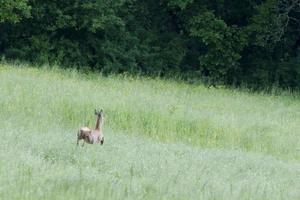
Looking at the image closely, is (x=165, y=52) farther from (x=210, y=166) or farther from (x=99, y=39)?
(x=210, y=166)

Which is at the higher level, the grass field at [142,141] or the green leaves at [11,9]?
the green leaves at [11,9]

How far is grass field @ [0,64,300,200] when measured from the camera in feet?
26.5

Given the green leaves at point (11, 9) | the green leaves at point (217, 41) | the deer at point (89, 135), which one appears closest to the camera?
the deer at point (89, 135)

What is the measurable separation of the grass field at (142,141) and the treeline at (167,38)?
646 centimetres

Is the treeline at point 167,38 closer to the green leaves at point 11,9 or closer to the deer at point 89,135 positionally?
the green leaves at point 11,9

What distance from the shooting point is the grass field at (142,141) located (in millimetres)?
8086

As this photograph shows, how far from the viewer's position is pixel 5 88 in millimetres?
16375

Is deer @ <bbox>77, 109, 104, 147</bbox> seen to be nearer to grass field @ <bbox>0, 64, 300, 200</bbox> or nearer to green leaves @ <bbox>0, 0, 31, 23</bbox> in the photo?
grass field @ <bbox>0, 64, 300, 200</bbox>

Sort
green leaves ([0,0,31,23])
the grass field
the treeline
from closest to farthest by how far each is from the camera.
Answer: the grass field → green leaves ([0,0,31,23]) → the treeline

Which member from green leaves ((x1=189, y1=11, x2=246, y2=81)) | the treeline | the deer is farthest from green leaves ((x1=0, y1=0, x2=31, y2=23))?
the deer

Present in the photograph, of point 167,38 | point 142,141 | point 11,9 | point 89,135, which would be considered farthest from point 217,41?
point 89,135

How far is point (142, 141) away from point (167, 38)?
64.7ft

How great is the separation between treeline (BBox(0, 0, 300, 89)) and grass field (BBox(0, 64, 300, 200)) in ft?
21.2

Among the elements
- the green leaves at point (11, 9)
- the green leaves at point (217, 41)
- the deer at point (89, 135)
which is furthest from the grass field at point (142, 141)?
the green leaves at point (217, 41)
